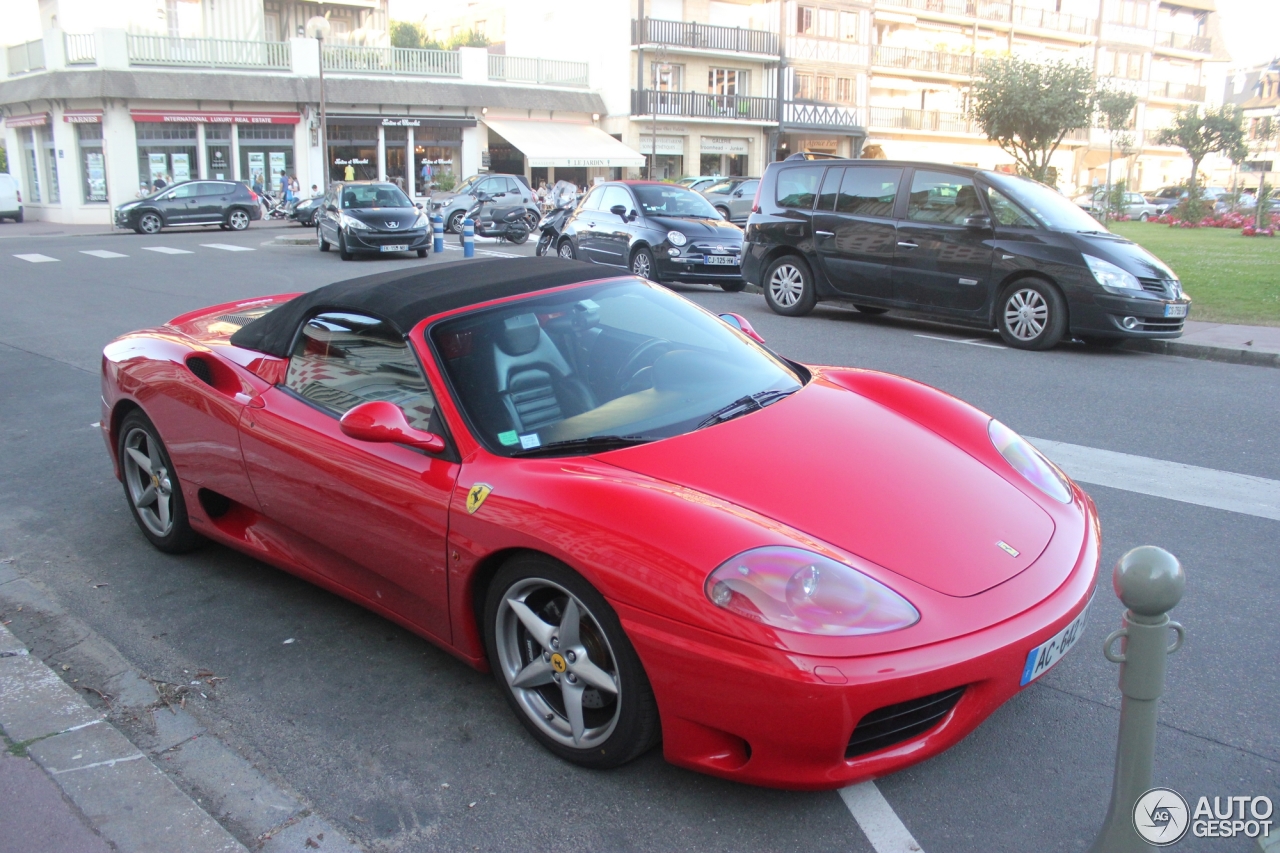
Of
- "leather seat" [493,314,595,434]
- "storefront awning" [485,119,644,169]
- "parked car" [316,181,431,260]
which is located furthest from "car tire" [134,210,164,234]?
"leather seat" [493,314,595,434]

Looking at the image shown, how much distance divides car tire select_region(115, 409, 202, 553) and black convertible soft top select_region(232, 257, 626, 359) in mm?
633

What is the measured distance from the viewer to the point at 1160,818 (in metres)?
2.32

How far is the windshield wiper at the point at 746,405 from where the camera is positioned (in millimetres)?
3406

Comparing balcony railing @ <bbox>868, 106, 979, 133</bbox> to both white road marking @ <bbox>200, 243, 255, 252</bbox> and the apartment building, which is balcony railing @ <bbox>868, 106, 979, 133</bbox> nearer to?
the apartment building

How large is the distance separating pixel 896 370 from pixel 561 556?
653cm

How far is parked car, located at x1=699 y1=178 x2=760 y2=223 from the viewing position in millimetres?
28297

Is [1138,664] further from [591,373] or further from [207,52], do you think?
[207,52]

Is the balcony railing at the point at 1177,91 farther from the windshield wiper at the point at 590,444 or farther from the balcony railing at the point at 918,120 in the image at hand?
the windshield wiper at the point at 590,444

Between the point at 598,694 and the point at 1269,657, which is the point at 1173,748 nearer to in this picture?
the point at 1269,657

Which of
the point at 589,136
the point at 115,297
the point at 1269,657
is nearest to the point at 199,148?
the point at 589,136

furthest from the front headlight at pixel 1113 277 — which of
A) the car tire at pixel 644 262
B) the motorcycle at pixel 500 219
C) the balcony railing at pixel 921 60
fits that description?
the balcony railing at pixel 921 60

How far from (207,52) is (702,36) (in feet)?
69.1

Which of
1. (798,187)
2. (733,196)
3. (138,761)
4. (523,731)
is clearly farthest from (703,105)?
(138,761)

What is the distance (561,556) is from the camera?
275 centimetres
